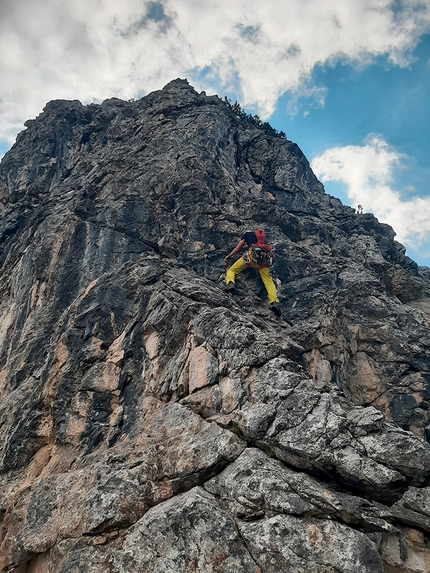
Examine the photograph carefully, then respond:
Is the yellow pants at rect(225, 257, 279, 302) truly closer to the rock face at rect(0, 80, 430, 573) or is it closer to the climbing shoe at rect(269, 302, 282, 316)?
the climbing shoe at rect(269, 302, 282, 316)

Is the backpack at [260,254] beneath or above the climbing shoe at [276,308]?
above

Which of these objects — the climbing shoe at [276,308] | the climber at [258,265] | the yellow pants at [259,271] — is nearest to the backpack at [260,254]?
the climber at [258,265]

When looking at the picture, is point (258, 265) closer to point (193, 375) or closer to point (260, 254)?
point (260, 254)

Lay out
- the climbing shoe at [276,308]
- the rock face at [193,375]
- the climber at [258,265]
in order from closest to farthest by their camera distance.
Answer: the rock face at [193,375], the climbing shoe at [276,308], the climber at [258,265]

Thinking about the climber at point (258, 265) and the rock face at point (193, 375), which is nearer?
the rock face at point (193, 375)

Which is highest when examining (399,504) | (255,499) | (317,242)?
(317,242)

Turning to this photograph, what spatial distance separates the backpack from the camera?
70.1ft

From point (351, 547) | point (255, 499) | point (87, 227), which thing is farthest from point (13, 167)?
point (351, 547)

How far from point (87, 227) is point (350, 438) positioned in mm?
18055

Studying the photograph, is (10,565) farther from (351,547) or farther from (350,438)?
(350,438)

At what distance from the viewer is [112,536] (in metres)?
10.0

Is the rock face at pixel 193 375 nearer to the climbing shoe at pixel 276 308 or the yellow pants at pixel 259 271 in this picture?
the climbing shoe at pixel 276 308

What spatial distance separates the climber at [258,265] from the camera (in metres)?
21.3

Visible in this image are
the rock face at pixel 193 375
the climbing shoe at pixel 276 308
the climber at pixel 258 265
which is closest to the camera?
the rock face at pixel 193 375
